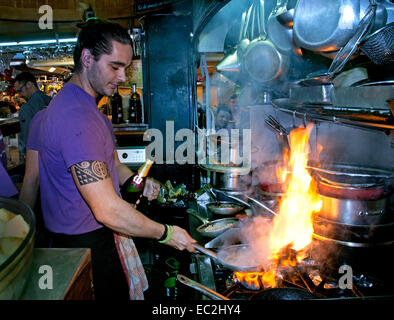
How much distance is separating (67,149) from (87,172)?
152mm

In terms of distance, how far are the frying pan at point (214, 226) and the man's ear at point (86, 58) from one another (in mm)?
1353

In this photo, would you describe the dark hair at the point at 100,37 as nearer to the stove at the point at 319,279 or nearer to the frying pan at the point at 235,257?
the frying pan at the point at 235,257

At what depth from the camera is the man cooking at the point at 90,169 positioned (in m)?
1.44

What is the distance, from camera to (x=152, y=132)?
163 inches

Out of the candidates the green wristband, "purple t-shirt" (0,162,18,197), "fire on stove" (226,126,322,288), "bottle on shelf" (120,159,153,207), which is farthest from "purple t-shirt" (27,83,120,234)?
"fire on stove" (226,126,322,288)

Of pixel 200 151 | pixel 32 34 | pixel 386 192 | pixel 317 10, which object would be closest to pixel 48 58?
pixel 32 34

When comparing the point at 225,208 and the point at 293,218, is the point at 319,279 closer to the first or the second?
the point at 293,218

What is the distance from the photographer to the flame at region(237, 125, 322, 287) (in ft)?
5.59

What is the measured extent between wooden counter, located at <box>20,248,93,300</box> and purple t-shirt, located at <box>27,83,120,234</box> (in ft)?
2.01

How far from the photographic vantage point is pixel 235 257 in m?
1.76

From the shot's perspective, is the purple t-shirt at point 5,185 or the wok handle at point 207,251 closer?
the purple t-shirt at point 5,185

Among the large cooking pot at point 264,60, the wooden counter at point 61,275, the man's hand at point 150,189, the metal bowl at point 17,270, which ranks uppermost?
the large cooking pot at point 264,60
